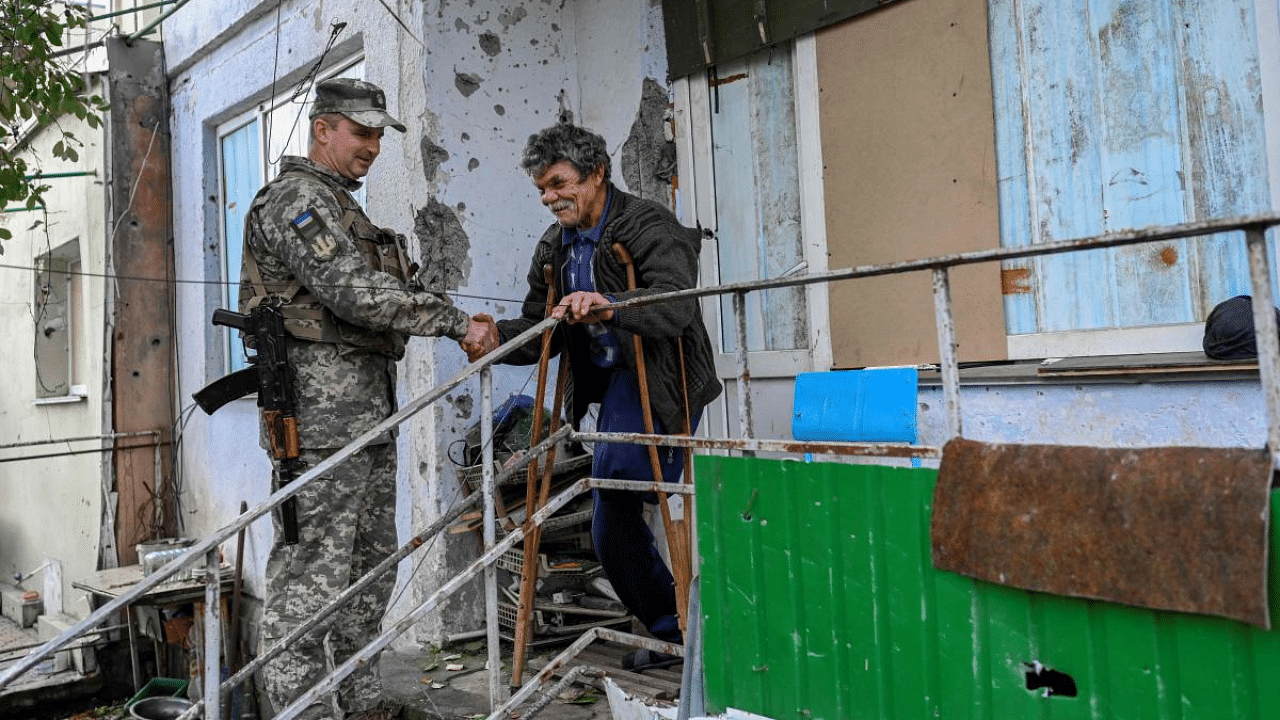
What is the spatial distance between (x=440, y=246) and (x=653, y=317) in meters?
1.89

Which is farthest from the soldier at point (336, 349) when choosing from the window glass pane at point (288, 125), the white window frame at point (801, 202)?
the window glass pane at point (288, 125)

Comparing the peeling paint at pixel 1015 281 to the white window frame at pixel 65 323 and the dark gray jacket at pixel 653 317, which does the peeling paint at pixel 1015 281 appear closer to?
the dark gray jacket at pixel 653 317

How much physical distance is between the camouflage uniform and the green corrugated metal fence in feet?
4.17

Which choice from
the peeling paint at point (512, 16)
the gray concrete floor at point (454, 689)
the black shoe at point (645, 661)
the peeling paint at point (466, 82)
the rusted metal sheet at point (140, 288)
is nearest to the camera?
the gray concrete floor at point (454, 689)

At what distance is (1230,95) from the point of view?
2963mm

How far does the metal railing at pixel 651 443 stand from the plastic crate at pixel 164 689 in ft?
12.9

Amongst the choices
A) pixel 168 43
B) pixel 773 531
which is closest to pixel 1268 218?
pixel 773 531

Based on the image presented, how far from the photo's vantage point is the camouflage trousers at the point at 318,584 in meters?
3.17

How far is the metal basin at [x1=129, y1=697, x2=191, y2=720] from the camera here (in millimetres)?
5785

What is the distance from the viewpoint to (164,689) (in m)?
6.44

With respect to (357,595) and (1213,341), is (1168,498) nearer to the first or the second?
(1213,341)

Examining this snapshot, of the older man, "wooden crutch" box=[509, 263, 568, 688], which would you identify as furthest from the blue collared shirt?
"wooden crutch" box=[509, 263, 568, 688]

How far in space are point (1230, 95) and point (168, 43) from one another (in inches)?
294

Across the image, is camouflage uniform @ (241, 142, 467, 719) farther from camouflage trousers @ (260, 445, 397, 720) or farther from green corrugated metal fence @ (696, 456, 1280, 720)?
green corrugated metal fence @ (696, 456, 1280, 720)
